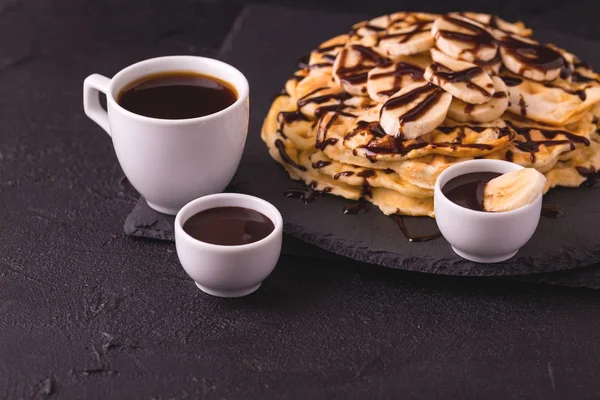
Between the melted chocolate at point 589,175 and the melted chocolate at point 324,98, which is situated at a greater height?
the melted chocolate at point 324,98

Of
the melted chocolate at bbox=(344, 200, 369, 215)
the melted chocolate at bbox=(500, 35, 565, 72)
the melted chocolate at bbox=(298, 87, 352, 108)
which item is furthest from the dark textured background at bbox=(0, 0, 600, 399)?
the melted chocolate at bbox=(500, 35, 565, 72)

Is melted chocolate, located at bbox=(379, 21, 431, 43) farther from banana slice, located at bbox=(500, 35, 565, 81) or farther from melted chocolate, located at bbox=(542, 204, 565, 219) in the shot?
melted chocolate, located at bbox=(542, 204, 565, 219)

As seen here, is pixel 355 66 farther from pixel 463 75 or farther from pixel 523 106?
pixel 523 106

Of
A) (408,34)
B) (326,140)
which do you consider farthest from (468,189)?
(408,34)

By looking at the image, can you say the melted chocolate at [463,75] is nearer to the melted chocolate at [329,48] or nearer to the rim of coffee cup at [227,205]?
the melted chocolate at [329,48]

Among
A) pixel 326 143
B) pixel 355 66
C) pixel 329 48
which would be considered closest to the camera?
pixel 326 143

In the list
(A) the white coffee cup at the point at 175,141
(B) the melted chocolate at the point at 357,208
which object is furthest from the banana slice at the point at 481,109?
(A) the white coffee cup at the point at 175,141
